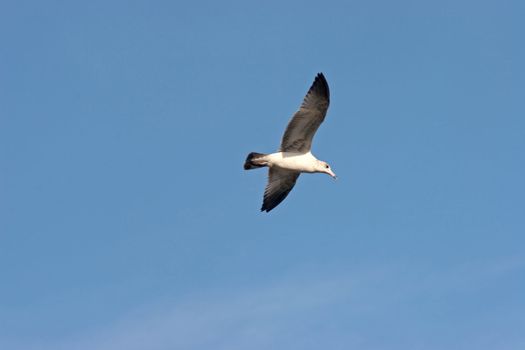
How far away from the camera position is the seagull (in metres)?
38.3

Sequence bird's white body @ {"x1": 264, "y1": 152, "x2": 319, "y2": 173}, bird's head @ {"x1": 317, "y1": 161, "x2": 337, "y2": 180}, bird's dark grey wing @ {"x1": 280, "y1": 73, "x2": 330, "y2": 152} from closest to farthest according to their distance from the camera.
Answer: bird's dark grey wing @ {"x1": 280, "y1": 73, "x2": 330, "y2": 152} → bird's white body @ {"x1": 264, "y1": 152, "x2": 319, "y2": 173} → bird's head @ {"x1": 317, "y1": 161, "x2": 337, "y2": 180}

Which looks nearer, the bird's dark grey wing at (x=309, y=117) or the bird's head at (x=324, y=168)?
the bird's dark grey wing at (x=309, y=117)

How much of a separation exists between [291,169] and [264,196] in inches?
81.4

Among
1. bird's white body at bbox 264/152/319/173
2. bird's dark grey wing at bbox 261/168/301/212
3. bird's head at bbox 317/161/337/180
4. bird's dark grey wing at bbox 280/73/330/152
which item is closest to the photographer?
bird's dark grey wing at bbox 280/73/330/152

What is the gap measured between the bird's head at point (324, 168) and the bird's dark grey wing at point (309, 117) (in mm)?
1158

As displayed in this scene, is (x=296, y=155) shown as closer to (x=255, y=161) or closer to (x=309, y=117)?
(x=255, y=161)

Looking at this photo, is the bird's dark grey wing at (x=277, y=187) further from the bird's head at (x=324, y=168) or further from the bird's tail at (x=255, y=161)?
the bird's tail at (x=255, y=161)

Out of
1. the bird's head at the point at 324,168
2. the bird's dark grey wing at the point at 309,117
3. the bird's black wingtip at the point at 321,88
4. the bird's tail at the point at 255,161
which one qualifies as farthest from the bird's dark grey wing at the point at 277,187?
the bird's black wingtip at the point at 321,88

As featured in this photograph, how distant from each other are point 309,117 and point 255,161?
2.47 m

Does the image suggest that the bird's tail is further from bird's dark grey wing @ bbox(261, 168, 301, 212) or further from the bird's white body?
bird's dark grey wing @ bbox(261, 168, 301, 212)

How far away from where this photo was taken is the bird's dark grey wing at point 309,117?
38250mm

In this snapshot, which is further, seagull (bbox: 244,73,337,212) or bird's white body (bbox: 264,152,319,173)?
bird's white body (bbox: 264,152,319,173)

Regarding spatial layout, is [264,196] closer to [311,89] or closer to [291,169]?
[291,169]

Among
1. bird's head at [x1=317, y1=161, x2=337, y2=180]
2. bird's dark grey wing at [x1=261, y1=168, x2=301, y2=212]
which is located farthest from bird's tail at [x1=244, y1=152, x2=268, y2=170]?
bird's head at [x1=317, y1=161, x2=337, y2=180]
